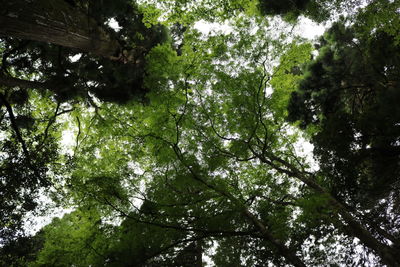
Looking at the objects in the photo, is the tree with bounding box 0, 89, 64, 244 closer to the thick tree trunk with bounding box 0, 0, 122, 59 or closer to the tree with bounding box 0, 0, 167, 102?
the tree with bounding box 0, 0, 167, 102

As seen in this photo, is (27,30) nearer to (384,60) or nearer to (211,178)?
(211,178)

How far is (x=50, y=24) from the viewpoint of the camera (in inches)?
179

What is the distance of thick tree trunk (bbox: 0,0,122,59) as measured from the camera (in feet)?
12.8

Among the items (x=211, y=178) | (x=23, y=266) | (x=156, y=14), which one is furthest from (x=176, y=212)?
(x=23, y=266)

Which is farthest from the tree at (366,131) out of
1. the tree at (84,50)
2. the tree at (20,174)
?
the tree at (20,174)

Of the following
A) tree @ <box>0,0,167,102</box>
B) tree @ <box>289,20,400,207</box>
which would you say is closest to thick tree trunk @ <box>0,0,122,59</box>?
tree @ <box>0,0,167,102</box>

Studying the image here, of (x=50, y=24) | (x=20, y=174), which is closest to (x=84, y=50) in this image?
(x=50, y=24)

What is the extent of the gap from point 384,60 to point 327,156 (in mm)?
2919

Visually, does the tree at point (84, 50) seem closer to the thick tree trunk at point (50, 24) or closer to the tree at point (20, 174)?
the thick tree trunk at point (50, 24)

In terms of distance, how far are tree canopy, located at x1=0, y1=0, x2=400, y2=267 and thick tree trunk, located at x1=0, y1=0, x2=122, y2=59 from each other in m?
0.03

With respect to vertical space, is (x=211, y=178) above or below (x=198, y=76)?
below

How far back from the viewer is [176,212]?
5645mm

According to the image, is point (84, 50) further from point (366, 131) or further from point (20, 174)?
point (366, 131)

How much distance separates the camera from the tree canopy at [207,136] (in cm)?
545
